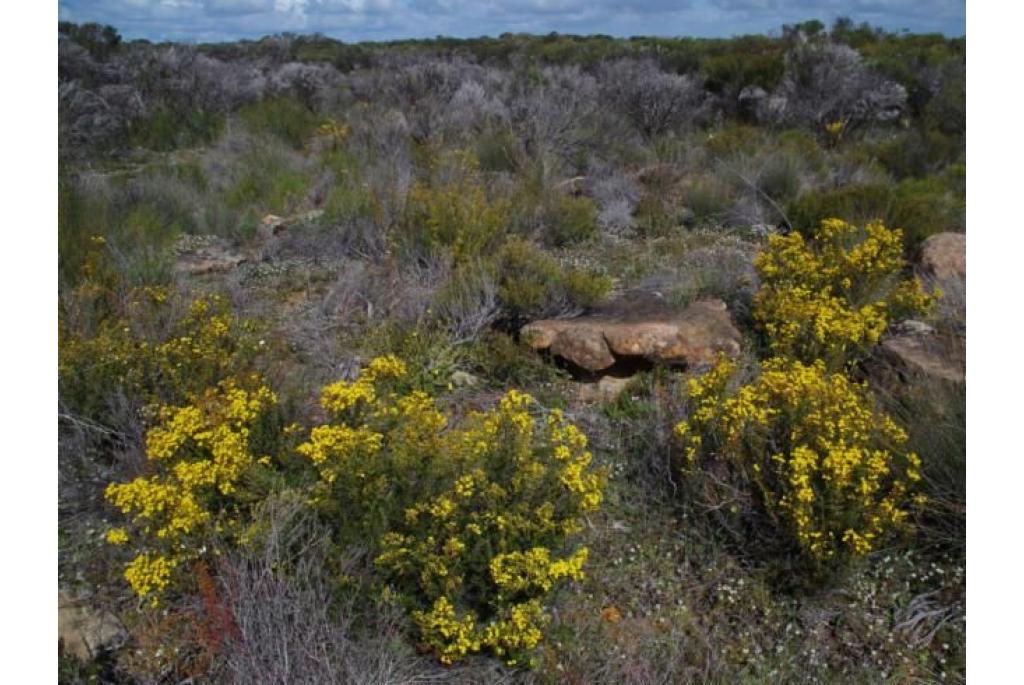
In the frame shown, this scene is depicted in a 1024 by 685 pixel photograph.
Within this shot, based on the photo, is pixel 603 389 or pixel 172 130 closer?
pixel 603 389

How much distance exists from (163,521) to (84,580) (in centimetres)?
47

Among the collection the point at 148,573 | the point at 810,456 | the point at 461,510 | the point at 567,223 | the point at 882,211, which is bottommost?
the point at 148,573

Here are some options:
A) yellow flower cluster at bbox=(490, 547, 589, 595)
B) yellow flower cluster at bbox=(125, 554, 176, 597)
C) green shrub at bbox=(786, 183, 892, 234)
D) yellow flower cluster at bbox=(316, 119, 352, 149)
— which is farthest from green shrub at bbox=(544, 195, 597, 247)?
yellow flower cluster at bbox=(125, 554, 176, 597)

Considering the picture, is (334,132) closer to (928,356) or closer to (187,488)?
(928,356)

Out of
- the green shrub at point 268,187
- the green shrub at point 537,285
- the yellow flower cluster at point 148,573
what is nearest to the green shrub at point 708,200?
the green shrub at point 537,285

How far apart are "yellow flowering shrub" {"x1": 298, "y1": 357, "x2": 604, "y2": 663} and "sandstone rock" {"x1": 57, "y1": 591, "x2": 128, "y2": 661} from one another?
0.77m

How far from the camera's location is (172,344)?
388 cm

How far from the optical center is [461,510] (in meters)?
2.82

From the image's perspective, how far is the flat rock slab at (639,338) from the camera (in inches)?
177

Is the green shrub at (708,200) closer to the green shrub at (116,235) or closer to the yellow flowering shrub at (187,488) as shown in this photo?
the green shrub at (116,235)

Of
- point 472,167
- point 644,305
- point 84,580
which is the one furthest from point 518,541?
point 472,167

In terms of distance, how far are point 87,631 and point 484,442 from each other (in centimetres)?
142

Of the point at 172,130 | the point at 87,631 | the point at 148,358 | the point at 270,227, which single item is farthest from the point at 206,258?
the point at 172,130

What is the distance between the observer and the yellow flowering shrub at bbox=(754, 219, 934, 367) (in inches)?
173
